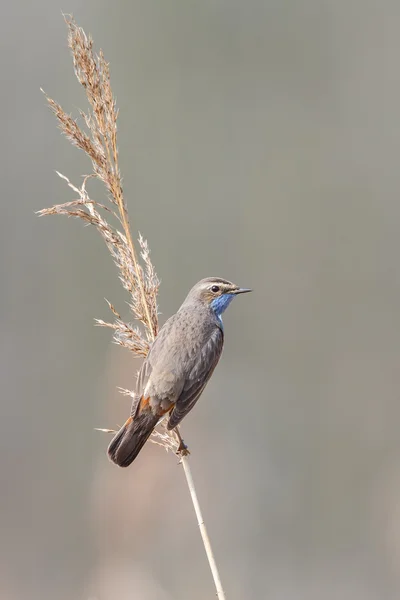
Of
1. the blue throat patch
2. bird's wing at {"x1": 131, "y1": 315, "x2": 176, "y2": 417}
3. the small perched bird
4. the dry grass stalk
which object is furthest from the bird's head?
the dry grass stalk

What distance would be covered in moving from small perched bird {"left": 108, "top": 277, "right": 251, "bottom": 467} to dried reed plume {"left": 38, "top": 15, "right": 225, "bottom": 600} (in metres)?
0.13

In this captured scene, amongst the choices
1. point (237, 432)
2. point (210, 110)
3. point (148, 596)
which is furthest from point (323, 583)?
point (210, 110)

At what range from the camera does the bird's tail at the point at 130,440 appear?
341 cm

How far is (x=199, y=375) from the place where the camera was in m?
3.66

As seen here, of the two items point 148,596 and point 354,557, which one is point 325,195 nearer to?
point 354,557

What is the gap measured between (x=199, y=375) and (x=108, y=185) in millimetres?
934

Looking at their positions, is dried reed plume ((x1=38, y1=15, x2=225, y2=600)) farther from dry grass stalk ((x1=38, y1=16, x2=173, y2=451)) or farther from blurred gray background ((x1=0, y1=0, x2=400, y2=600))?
blurred gray background ((x1=0, y1=0, x2=400, y2=600))

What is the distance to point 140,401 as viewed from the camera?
11.7ft

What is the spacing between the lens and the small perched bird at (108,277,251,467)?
344 centimetres

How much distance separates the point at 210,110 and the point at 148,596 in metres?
10.8

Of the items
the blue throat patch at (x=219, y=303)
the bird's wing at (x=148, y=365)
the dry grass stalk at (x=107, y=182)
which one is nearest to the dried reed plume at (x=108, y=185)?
the dry grass stalk at (x=107, y=182)

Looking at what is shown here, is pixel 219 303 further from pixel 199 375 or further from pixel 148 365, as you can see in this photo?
pixel 148 365

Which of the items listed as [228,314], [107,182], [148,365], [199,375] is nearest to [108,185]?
[107,182]

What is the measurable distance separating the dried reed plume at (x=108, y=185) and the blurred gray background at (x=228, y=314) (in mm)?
1092
